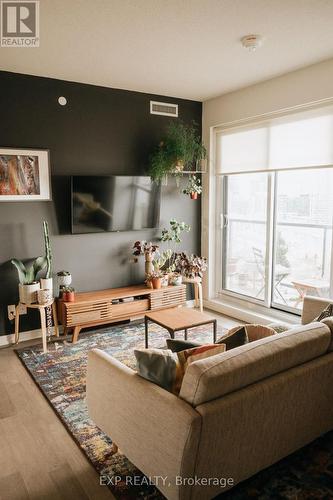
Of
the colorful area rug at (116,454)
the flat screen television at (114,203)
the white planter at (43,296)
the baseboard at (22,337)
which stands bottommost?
the colorful area rug at (116,454)

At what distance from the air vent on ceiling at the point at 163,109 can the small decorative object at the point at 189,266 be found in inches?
69.4

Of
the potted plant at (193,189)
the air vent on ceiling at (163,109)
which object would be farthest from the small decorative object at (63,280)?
the air vent on ceiling at (163,109)

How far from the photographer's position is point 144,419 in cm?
192

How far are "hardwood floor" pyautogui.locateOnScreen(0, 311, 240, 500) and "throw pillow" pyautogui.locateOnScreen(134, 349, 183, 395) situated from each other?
2.30 ft

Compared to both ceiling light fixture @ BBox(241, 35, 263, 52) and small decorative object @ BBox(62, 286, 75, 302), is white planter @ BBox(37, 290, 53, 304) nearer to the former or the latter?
small decorative object @ BBox(62, 286, 75, 302)

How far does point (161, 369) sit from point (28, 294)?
7.90 ft

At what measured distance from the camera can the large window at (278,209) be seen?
414 centimetres

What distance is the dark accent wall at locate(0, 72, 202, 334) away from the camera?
13.6 feet

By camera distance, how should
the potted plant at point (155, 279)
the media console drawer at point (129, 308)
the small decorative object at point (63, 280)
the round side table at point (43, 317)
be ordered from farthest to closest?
the potted plant at point (155, 279) < the media console drawer at point (129, 308) < the small decorative object at point (63, 280) < the round side table at point (43, 317)

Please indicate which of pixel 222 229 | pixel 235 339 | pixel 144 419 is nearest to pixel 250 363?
pixel 235 339

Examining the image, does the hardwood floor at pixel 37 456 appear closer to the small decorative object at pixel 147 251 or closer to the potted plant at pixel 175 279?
the small decorative object at pixel 147 251

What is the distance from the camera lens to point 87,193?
4.39 meters

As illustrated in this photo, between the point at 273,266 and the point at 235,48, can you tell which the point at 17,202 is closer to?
the point at 235,48

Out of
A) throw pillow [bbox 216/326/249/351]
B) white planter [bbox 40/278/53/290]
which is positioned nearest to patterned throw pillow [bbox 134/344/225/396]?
throw pillow [bbox 216/326/249/351]
